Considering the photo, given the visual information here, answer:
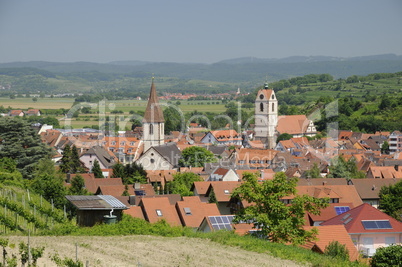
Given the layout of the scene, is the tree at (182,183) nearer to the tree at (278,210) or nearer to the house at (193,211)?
the house at (193,211)

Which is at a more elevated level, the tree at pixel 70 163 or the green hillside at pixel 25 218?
the green hillside at pixel 25 218

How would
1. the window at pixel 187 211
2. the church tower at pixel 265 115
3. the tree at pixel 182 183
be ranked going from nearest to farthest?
1. the window at pixel 187 211
2. the tree at pixel 182 183
3. the church tower at pixel 265 115

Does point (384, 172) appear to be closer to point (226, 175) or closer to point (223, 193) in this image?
point (226, 175)

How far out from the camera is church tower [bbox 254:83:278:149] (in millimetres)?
79688

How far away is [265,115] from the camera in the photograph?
80.9m

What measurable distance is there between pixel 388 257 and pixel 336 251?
1.53 meters

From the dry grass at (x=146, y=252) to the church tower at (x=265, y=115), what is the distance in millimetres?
62242

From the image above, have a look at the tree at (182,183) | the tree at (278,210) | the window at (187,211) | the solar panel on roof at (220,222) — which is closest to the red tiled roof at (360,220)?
the solar panel on roof at (220,222)

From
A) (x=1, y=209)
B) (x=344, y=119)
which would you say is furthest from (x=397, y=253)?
(x=344, y=119)

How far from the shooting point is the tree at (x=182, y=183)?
119 feet

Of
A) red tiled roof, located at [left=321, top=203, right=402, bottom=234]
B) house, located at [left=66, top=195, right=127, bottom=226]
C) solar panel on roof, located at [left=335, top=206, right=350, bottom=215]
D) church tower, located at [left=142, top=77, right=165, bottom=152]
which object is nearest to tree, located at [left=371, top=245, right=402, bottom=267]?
red tiled roof, located at [left=321, top=203, right=402, bottom=234]

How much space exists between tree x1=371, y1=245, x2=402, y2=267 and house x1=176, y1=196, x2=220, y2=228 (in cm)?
937

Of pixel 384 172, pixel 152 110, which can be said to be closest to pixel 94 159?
pixel 152 110

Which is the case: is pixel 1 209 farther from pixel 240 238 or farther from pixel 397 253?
pixel 397 253
